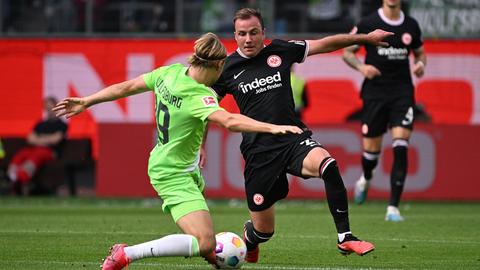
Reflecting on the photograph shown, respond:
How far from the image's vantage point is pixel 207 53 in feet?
27.8

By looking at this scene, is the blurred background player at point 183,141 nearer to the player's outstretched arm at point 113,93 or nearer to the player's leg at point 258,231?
the player's outstretched arm at point 113,93

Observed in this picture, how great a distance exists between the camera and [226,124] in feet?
26.3

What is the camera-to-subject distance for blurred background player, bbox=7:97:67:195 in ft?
67.7

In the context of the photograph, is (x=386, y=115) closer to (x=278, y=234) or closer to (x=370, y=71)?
(x=370, y=71)

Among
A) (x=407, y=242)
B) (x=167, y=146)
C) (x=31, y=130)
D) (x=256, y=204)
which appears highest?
(x=167, y=146)

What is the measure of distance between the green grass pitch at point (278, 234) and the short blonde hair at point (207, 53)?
5.54ft

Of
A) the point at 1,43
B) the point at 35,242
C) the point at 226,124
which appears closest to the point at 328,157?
the point at 226,124

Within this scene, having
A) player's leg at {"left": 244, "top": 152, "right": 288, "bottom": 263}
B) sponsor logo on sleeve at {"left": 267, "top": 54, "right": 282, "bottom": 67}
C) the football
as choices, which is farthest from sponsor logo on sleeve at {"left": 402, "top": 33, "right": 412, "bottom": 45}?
the football

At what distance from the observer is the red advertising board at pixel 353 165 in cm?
1866

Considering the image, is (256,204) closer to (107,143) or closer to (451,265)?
(451,265)

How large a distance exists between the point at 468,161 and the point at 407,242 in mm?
7588

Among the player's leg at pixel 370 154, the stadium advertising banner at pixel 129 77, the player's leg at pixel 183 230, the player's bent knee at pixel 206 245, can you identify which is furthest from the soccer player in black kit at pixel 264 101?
the stadium advertising banner at pixel 129 77

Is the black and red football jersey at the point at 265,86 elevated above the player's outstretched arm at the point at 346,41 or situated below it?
below

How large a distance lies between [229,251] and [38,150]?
12.7 metres
